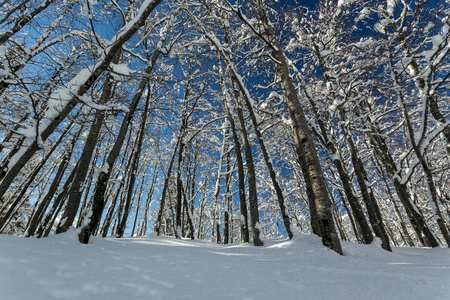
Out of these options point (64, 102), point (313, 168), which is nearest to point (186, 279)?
point (313, 168)

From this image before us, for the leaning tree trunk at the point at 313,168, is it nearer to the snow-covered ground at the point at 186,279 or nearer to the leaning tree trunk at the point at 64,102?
the snow-covered ground at the point at 186,279

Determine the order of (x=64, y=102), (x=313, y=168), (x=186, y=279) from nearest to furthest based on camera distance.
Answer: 1. (x=186, y=279)
2. (x=64, y=102)
3. (x=313, y=168)

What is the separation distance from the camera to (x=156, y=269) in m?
2.02

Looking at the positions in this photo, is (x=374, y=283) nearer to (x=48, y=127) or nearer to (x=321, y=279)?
(x=321, y=279)

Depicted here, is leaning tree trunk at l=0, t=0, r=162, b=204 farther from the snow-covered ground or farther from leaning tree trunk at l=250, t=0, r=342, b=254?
leaning tree trunk at l=250, t=0, r=342, b=254

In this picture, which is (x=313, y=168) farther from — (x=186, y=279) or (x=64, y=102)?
(x=64, y=102)

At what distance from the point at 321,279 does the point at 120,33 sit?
4107 millimetres

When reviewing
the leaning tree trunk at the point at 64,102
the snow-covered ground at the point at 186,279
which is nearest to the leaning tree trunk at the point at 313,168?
the snow-covered ground at the point at 186,279

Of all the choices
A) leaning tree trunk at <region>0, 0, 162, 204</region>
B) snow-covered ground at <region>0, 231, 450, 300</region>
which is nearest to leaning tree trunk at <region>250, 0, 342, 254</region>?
snow-covered ground at <region>0, 231, 450, 300</region>

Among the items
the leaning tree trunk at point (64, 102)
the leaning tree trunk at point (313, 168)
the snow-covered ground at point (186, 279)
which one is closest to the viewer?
the snow-covered ground at point (186, 279)

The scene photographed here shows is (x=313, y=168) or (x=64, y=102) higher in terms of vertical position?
(x=64, y=102)

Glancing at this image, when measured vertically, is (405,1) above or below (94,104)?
above

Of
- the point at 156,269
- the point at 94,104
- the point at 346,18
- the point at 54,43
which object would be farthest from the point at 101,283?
the point at 346,18

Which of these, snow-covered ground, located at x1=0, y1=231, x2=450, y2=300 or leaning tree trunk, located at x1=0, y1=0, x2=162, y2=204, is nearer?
snow-covered ground, located at x1=0, y1=231, x2=450, y2=300
